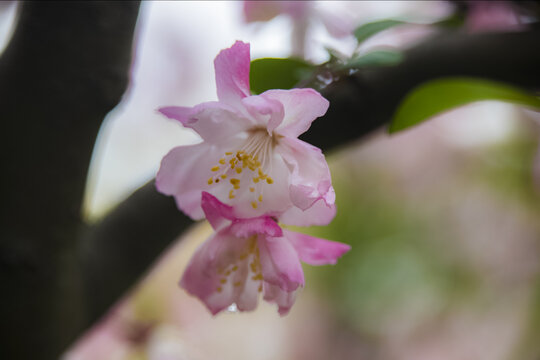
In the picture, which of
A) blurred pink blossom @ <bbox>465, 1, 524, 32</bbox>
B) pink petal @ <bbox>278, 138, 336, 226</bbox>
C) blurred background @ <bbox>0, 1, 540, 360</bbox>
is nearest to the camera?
pink petal @ <bbox>278, 138, 336, 226</bbox>

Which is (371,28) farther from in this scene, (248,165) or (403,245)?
(403,245)

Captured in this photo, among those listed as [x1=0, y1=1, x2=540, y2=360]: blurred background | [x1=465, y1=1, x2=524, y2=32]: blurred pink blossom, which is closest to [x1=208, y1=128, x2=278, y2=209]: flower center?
[x1=465, y1=1, x2=524, y2=32]: blurred pink blossom

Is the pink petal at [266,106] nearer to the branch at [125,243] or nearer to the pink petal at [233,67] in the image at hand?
the pink petal at [233,67]

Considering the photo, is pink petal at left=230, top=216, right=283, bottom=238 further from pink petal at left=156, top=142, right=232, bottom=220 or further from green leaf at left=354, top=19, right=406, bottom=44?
green leaf at left=354, top=19, right=406, bottom=44

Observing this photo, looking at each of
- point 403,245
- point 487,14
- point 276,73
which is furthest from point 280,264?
point 403,245

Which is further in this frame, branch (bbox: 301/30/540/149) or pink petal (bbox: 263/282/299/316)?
branch (bbox: 301/30/540/149)

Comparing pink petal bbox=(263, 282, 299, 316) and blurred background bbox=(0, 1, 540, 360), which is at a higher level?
pink petal bbox=(263, 282, 299, 316)

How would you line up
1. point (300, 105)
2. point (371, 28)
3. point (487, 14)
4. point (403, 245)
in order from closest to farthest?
1. point (300, 105)
2. point (371, 28)
3. point (487, 14)
4. point (403, 245)

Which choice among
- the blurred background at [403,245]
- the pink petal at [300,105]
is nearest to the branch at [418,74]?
the pink petal at [300,105]
